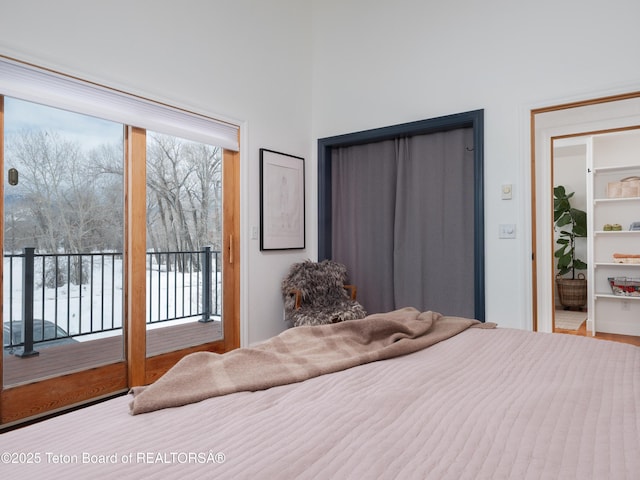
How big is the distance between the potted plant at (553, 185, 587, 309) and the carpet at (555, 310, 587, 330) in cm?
13

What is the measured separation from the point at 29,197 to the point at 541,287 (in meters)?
4.37

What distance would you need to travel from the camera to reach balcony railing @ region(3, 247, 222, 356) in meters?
2.27

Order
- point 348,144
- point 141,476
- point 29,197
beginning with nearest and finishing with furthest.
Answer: point 141,476
point 29,197
point 348,144

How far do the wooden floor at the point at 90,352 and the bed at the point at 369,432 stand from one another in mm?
1651

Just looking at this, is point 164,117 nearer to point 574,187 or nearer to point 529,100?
point 529,100

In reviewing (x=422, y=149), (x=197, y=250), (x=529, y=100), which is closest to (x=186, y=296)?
(x=197, y=250)

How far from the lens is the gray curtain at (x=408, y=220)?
350 centimetres

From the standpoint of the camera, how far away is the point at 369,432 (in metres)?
0.83

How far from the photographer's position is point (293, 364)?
125 cm

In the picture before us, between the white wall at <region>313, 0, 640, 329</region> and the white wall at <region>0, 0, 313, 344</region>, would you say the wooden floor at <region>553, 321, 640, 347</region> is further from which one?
the white wall at <region>0, 0, 313, 344</region>

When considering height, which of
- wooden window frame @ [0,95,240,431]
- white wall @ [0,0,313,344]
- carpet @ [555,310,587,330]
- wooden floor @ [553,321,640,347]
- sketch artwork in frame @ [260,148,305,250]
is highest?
white wall @ [0,0,313,344]

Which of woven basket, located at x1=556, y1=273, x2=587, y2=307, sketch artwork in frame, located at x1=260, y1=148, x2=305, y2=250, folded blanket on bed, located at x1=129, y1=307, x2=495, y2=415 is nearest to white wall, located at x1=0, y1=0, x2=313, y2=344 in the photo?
sketch artwork in frame, located at x1=260, y1=148, x2=305, y2=250

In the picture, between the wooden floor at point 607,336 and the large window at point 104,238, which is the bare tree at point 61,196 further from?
the wooden floor at point 607,336

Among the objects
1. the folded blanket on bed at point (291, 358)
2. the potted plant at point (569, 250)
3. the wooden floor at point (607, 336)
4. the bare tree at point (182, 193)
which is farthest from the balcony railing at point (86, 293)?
the potted plant at point (569, 250)
